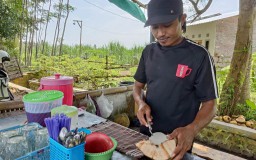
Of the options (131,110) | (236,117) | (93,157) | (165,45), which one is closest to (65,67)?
(131,110)

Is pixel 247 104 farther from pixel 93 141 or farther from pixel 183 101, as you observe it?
pixel 93 141

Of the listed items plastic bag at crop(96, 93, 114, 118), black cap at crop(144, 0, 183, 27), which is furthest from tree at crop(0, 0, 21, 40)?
black cap at crop(144, 0, 183, 27)

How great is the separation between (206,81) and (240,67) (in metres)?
2.74

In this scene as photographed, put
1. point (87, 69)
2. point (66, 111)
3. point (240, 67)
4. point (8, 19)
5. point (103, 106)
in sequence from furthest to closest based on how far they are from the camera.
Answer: point (8, 19), point (87, 69), point (240, 67), point (103, 106), point (66, 111)

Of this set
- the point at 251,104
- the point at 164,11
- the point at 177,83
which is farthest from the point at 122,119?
the point at 251,104

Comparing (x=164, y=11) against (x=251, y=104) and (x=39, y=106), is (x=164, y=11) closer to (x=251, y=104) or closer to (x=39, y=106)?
(x=39, y=106)

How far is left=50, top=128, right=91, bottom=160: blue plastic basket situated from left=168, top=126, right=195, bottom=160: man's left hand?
398 mm

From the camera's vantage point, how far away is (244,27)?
3424 mm

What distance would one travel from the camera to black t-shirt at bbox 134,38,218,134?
1.20 metres

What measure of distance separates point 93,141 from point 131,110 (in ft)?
6.74

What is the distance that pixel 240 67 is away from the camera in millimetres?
3477

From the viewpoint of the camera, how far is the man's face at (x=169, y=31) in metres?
1.22

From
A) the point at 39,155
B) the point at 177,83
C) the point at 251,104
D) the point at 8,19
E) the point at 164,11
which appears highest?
the point at 8,19

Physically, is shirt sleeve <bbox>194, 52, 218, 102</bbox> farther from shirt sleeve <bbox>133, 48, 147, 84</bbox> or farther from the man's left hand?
shirt sleeve <bbox>133, 48, 147, 84</bbox>
